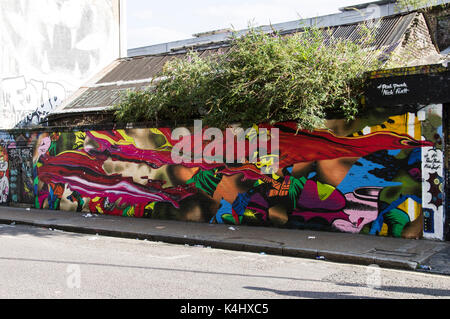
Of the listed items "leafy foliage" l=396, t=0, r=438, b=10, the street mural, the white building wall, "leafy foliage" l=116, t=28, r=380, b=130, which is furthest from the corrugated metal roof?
"leafy foliage" l=116, t=28, r=380, b=130

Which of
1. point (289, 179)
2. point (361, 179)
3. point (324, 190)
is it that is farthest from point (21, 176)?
point (361, 179)

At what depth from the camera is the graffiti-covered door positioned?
16656 millimetres

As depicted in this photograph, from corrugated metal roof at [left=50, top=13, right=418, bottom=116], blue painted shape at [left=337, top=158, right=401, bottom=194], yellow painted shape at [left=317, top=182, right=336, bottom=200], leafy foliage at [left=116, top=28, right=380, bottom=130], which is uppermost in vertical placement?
corrugated metal roof at [left=50, top=13, right=418, bottom=116]

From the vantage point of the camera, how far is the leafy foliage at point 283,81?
9828 mm

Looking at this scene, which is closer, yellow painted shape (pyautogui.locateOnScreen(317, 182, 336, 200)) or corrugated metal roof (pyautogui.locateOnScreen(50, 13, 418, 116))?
yellow painted shape (pyautogui.locateOnScreen(317, 182, 336, 200))

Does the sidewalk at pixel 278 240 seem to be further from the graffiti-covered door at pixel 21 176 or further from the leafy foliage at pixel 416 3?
the leafy foliage at pixel 416 3

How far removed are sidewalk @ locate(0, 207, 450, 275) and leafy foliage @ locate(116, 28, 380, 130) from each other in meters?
2.65

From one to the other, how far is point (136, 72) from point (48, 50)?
15.7 ft

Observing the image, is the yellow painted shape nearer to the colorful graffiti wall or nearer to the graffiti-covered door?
the colorful graffiti wall

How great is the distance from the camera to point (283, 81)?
9.92 m

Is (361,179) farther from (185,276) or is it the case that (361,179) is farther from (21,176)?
(21,176)

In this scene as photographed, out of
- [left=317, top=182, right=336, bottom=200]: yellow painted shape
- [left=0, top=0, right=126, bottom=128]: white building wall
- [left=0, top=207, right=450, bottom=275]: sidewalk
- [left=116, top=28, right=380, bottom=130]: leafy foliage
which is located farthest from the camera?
[left=0, top=0, right=126, bottom=128]: white building wall

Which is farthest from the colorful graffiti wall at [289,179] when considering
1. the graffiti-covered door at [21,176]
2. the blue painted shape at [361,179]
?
the graffiti-covered door at [21,176]
